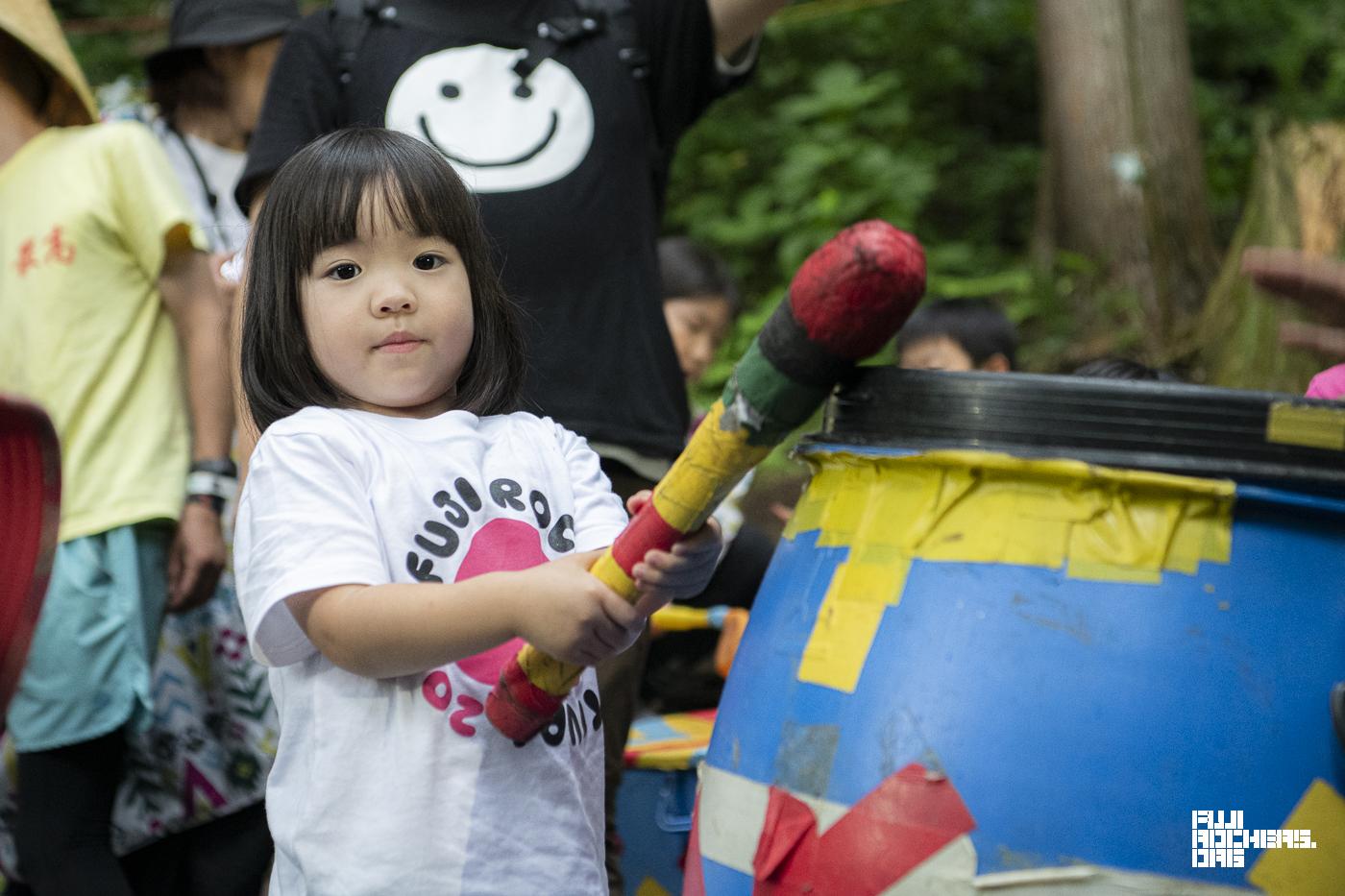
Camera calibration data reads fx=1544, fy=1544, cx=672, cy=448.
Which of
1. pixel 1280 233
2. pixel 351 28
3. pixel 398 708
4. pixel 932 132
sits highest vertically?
pixel 932 132

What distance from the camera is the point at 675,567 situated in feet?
4.64

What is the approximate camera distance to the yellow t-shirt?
8.71 ft

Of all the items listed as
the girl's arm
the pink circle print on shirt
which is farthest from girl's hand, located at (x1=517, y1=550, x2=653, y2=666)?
the pink circle print on shirt

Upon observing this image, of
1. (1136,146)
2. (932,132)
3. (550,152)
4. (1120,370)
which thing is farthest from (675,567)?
(932,132)

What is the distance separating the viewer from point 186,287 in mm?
2783

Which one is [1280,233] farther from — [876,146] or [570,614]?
[570,614]

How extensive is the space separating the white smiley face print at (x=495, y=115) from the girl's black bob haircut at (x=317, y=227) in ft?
2.05

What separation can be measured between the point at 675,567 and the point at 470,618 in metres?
0.19

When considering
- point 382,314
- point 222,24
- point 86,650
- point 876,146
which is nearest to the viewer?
point 382,314

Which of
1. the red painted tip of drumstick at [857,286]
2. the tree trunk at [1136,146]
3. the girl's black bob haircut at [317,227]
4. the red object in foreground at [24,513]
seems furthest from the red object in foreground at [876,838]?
the tree trunk at [1136,146]

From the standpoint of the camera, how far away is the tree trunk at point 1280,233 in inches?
192

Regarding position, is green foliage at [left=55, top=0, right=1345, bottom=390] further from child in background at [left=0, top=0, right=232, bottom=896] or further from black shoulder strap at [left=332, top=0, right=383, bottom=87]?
black shoulder strap at [left=332, top=0, right=383, bottom=87]

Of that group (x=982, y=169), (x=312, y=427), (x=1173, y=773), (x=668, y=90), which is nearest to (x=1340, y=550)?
Result: (x=1173, y=773)

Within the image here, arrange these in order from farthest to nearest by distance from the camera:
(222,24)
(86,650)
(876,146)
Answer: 1. (876,146)
2. (222,24)
3. (86,650)
